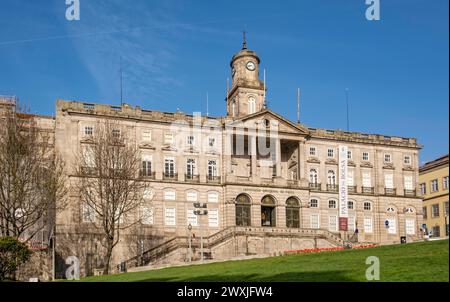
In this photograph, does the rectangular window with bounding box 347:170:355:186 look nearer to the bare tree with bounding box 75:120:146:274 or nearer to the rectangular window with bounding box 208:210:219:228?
the rectangular window with bounding box 208:210:219:228

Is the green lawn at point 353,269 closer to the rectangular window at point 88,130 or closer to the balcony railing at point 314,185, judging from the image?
the rectangular window at point 88,130

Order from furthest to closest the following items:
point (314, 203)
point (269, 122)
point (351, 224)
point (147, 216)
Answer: point (351, 224) < point (314, 203) < point (269, 122) < point (147, 216)

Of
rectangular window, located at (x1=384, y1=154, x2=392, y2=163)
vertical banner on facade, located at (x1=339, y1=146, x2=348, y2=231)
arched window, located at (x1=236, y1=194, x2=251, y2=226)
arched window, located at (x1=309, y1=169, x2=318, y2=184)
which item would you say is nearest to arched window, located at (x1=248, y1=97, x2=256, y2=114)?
arched window, located at (x1=309, y1=169, x2=318, y2=184)

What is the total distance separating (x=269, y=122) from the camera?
64.3 m

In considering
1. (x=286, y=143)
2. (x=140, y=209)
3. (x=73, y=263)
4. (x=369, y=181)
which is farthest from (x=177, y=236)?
(x=369, y=181)

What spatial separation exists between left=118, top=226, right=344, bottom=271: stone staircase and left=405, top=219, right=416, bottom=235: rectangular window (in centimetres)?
1404

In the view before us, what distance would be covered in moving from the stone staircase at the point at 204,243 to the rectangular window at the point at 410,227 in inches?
553

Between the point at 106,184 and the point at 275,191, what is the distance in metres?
21.0

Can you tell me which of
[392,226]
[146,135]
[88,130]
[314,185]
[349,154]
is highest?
[88,130]

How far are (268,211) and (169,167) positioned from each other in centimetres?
1229

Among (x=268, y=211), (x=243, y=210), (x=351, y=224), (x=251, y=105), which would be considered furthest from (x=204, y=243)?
(x=251, y=105)

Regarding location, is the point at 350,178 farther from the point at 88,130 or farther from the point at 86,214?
the point at 86,214

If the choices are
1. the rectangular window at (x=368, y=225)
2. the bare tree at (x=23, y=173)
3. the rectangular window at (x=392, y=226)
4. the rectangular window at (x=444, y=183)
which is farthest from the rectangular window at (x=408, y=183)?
the bare tree at (x=23, y=173)

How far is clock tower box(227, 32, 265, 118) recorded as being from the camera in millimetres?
69500
